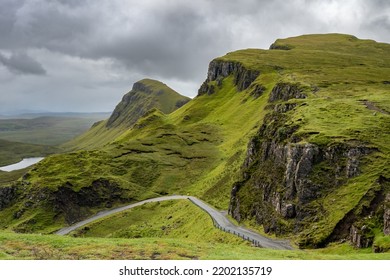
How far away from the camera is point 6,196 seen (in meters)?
149

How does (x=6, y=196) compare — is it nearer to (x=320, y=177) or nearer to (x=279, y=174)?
(x=279, y=174)

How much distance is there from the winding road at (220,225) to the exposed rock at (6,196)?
32.6m

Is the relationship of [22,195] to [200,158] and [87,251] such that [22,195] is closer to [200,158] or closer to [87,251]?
[200,158]

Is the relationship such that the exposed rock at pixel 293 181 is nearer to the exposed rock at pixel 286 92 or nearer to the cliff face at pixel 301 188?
the cliff face at pixel 301 188

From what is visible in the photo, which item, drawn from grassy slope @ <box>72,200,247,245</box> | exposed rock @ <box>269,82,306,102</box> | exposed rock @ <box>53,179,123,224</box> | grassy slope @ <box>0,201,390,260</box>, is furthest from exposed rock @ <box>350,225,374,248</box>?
exposed rock @ <box>53,179,123,224</box>

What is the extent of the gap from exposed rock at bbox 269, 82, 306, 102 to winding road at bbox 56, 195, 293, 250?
6357 centimetres

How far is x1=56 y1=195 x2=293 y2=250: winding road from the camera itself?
67.3 metres

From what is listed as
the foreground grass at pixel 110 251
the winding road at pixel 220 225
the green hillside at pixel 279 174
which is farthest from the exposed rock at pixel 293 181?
the foreground grass at pixel 110 251

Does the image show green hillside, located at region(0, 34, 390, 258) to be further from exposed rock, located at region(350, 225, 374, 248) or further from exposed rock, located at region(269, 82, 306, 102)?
exposed rock, located at region(269, 82, 306, 102)

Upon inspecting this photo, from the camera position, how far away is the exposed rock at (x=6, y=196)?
146 m

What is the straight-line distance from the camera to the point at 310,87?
6344 inches

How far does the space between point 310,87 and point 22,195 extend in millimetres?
121260

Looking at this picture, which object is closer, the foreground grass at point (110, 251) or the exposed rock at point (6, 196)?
the foreground grass at point (110, 251)
